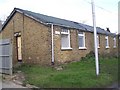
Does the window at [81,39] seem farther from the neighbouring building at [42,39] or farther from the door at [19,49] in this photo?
the door at [19,49]

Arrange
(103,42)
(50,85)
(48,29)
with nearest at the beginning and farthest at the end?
1. (50,85)
2. (48,29)
3. (103,42)

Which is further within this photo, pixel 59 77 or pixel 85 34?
pixel 85 34

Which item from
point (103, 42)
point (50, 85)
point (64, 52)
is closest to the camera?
point (50, 85)

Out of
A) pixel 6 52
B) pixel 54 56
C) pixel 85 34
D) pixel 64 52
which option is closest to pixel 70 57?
pixel 64 52

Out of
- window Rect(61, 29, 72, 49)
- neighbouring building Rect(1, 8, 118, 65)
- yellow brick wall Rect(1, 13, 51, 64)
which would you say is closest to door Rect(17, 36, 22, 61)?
neighbouring building Rect(1, 8, 118, 65)

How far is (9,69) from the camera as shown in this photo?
42.0 ft

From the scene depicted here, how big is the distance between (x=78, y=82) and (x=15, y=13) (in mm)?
12511

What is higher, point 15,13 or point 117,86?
point 15,13

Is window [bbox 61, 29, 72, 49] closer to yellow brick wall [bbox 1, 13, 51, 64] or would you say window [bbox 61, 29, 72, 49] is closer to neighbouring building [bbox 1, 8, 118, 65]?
neighbouring building [bbox 1, 8, 118, 65]

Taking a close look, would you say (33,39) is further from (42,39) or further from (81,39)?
(81,39)

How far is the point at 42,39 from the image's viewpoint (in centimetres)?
1823

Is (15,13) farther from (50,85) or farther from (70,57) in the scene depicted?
(50,85)

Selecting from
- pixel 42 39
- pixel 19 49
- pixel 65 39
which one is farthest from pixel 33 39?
pixel 65 39

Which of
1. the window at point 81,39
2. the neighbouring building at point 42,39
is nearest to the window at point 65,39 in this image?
the neighbouring building at point 42,39
